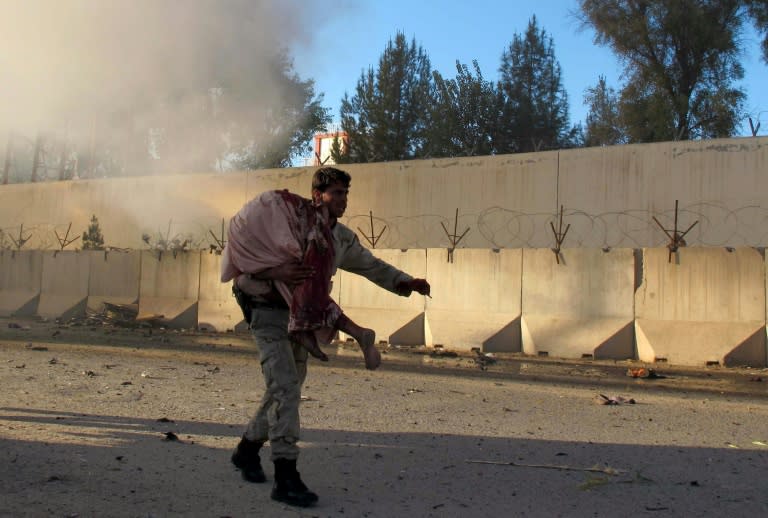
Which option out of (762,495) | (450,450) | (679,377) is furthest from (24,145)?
(762,495)

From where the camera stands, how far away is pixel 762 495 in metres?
3.74

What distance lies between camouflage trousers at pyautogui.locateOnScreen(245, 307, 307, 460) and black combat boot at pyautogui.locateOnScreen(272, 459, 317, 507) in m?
0.04

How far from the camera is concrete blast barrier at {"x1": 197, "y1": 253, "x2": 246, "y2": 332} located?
43.8ft

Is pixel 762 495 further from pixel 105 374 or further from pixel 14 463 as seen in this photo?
pixel 105 374

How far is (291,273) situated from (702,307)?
7676 mm

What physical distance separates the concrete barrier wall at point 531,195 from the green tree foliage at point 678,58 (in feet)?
32.2

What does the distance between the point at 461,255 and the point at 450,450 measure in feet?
22.9

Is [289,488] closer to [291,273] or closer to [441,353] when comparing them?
[291,273]

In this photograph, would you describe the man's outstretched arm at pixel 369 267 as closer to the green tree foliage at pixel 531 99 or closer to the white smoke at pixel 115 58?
the white smoke at pixel 115 58

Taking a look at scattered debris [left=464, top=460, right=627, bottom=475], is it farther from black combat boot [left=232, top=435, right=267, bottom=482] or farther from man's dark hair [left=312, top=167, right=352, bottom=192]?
man's dark hair [left=312, top=167, right=352, bottom=192]

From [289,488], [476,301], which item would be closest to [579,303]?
[476,301]

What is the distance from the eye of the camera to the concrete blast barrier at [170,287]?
1389cm

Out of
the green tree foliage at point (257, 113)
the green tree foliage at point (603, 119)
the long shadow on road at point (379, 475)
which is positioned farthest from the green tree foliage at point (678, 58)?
the long shadow on road at point (379, 475)

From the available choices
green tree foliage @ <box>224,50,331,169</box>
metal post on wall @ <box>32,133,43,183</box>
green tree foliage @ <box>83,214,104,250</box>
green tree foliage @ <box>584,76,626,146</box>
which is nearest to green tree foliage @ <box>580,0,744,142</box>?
green tree foliage @ <box>584,76,626,146</box>
